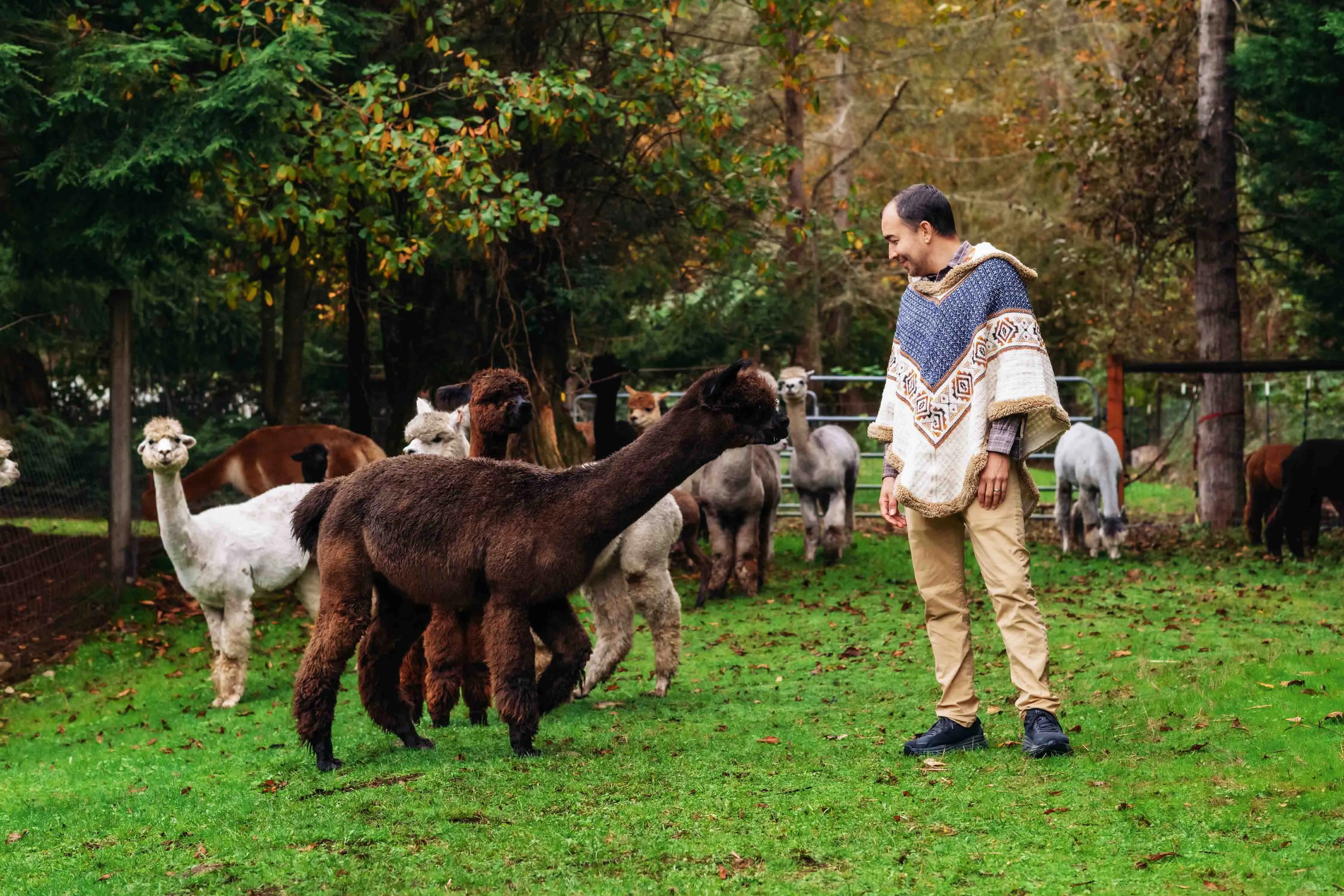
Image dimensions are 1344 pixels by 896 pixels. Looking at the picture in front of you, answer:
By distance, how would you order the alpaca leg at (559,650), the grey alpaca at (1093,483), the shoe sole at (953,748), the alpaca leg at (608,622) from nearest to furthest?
1. the shoe sole at (953,748)
2. the alpaca leg at (559,650)
3. the alpaca leg at (608,622)
4. the grey alpaca at (1093,483)

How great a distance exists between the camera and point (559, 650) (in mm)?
5859

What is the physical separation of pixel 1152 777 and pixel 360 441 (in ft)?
27.6

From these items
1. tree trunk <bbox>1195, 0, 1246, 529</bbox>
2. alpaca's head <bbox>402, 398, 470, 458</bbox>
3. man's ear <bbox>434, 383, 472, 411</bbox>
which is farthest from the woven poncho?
tree trunk <bbox>1195, 0, 1246, 529</bbox>

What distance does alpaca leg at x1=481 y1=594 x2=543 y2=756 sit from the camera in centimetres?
559

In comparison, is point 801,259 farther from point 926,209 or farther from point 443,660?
point 926,209

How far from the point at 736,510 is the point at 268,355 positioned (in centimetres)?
642

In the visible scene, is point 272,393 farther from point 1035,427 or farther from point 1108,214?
point 1035,427

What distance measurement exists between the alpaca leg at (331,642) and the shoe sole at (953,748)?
91.2 inches

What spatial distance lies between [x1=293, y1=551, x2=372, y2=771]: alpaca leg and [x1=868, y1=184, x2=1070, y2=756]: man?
2.21 metres

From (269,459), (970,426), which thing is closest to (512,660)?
(970,426)

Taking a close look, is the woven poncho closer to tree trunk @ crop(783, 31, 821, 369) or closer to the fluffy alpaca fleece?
the fluffy alpaca fleece

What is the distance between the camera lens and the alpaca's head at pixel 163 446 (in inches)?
304

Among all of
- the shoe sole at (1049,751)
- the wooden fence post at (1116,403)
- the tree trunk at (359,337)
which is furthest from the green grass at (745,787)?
the tree trunk at (359,337)

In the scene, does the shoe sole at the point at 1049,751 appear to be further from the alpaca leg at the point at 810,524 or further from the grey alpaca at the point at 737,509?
the alpaca leg at the point at 810,524
